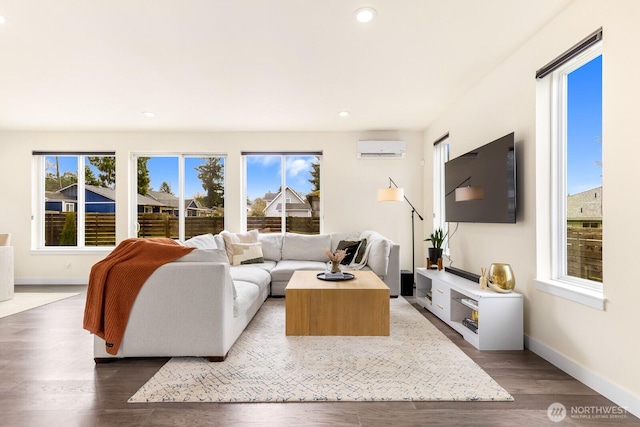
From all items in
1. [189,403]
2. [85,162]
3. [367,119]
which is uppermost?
[367,119]

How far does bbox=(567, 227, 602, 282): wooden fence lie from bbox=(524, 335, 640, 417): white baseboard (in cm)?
58

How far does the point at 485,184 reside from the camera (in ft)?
10.4

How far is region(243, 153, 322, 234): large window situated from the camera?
5.68 meters

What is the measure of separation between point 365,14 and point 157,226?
4.81 meters

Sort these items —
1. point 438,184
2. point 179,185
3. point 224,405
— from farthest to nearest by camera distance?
point 179,185 → point 438,184 → point 224,405

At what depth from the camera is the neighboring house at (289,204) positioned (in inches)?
224

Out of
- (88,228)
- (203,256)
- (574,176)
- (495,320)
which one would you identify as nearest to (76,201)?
(88,228)

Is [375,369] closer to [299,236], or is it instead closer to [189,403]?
[189,403]

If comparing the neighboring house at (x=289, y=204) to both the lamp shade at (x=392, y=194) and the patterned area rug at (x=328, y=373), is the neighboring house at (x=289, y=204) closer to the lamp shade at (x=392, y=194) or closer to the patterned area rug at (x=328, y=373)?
the lamp shade at (x=392, y=194)

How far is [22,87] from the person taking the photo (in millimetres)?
3639

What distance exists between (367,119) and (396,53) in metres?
1.97

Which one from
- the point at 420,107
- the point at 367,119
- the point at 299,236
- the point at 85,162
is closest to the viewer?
the point at 420,107

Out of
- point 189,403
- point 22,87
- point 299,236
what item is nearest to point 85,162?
point 22,87

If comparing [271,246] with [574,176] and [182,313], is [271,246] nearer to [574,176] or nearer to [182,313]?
[182,313]
